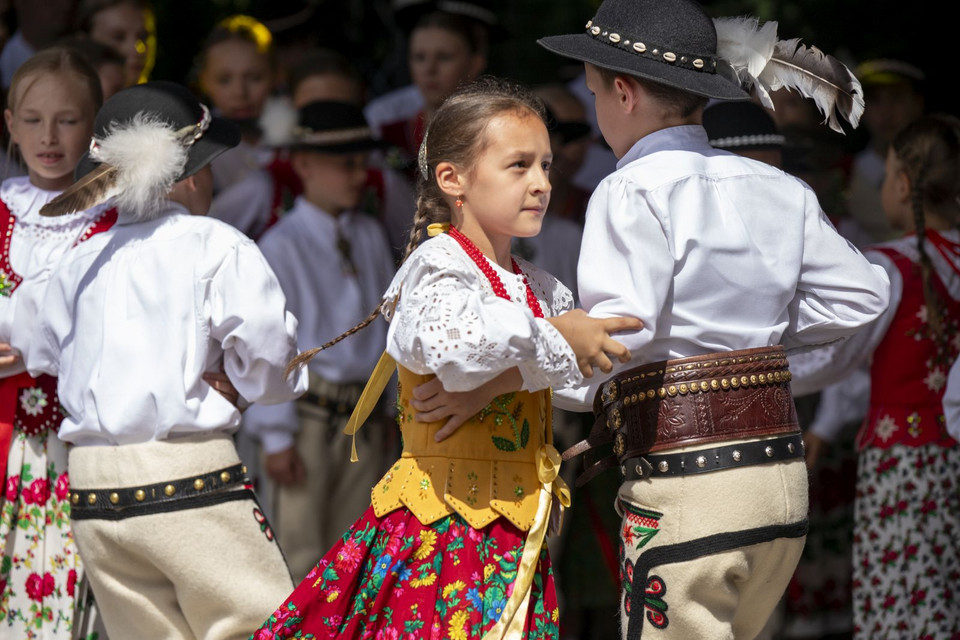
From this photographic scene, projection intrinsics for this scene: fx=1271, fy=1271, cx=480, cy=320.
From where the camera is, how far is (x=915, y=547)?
4.48 m

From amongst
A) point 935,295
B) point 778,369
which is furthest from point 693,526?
point 935,295

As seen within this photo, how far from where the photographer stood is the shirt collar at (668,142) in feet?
10.2

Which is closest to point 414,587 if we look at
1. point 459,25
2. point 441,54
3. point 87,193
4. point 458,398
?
point 458,398

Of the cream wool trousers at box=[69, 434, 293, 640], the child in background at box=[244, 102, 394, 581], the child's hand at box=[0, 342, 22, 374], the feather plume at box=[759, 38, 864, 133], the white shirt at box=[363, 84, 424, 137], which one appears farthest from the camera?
the white shirt at box=[363, 84, 424, 137]

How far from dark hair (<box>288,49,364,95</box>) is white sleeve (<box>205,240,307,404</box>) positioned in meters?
2.89

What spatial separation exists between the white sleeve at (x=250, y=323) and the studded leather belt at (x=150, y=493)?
0.26 meters

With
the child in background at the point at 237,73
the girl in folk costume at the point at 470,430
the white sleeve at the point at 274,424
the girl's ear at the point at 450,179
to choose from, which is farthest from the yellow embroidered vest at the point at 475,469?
the child in background at the point at 237,73

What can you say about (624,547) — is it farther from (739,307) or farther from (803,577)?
(803,577)

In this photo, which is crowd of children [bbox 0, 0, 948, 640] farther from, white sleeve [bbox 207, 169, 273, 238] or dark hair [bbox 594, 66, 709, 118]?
white sleeve [bbox 207, 169, 273, 238]

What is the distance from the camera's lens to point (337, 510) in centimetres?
563

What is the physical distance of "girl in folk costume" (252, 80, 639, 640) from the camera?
2.82 metres

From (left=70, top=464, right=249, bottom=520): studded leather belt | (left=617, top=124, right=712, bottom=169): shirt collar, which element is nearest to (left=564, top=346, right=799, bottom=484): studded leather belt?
(left=617, top=124, right=712, bottom=169): shirt collar

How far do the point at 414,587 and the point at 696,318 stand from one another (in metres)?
0.91

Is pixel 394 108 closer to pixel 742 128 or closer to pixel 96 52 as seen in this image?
pixel 96 52
